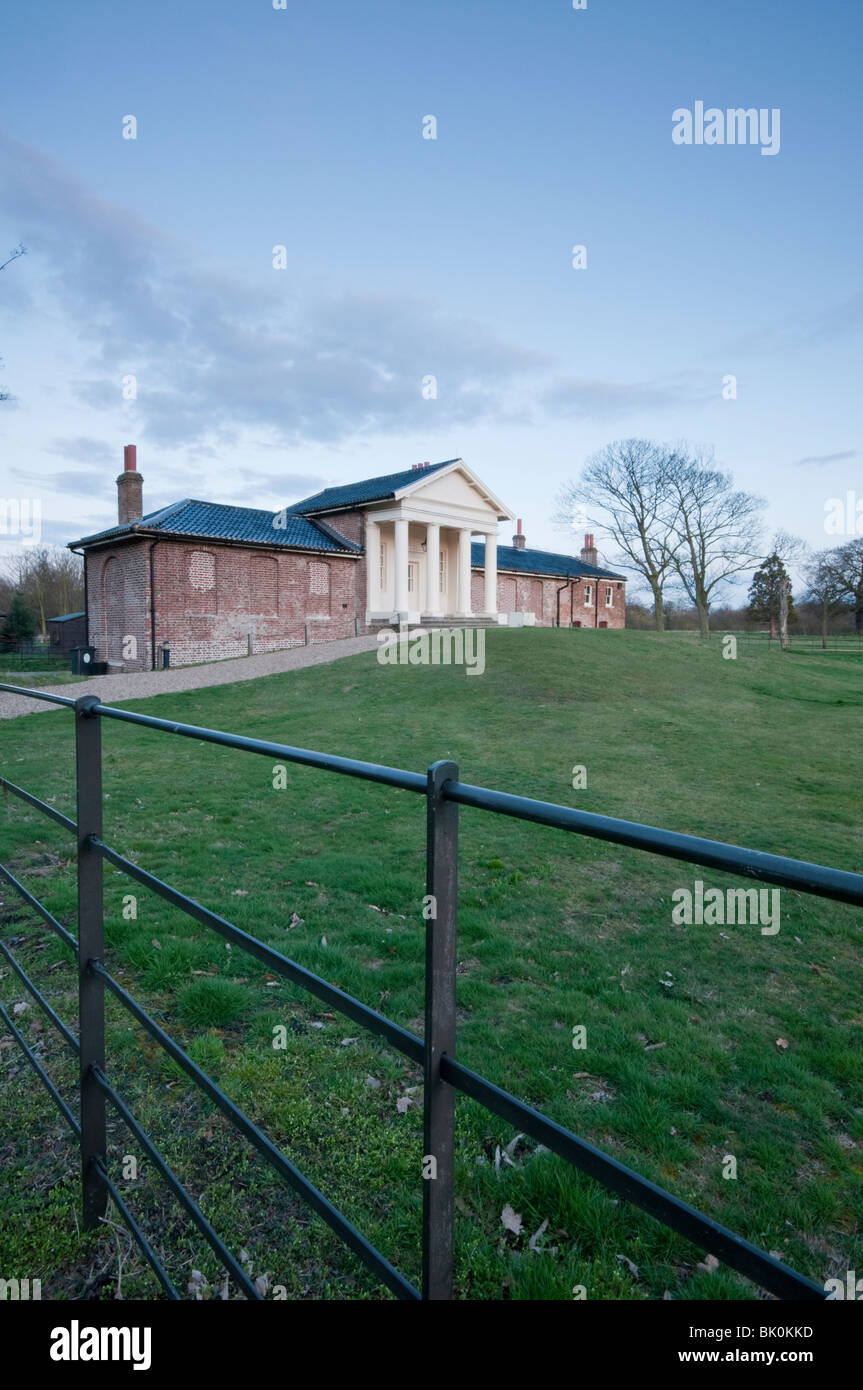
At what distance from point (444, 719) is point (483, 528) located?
21.2 metres

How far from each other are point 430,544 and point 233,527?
27.6 feet

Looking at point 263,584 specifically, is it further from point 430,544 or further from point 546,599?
point 546,599

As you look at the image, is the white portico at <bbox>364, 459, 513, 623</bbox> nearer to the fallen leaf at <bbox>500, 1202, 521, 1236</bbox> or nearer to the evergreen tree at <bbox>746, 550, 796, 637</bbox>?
the fallen leaf at <bbox>500, 1202, 521, 1236</bbox>

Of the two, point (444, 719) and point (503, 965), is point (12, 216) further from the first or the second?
point (503, 965)

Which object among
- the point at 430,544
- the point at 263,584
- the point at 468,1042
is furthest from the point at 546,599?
the point at 468,1042

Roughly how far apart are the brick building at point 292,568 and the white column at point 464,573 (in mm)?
70

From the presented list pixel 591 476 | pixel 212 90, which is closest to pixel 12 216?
pixel 212 90

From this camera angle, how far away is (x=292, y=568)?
27.3 meters

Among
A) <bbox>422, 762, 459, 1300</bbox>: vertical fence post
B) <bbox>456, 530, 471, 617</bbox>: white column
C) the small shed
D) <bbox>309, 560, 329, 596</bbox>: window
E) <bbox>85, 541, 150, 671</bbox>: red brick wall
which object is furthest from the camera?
the small shed

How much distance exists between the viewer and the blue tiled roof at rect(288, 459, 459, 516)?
29.6 metres

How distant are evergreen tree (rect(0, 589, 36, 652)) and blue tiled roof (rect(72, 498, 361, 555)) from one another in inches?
536

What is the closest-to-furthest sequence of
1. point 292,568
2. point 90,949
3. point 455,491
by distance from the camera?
point 90,949, point 292,568, point 455,491

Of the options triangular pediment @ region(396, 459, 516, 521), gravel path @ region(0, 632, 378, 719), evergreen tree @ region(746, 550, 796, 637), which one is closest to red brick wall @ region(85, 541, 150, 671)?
gravel path @ region(0, 632, 378, 719)

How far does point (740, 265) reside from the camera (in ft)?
45.2
